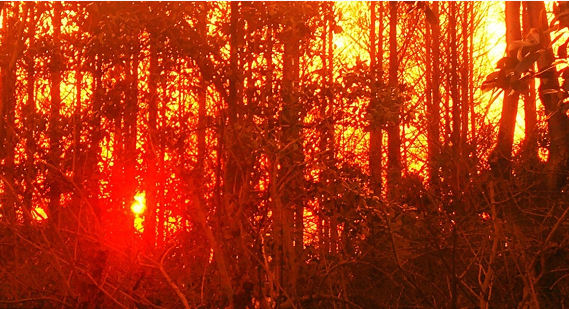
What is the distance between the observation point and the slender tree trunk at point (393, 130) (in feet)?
22.9

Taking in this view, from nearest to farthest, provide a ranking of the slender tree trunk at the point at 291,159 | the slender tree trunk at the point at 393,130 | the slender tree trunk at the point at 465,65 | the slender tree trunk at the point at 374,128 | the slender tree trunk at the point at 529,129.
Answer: the slender tree trunk at the point at 291,159 < the slender tree trunk at the point at 374,128 < the slender tree trunk at the point at 393,130 < the slender tree trunk at the point at 529,129 < the slender tree trunk at the point at 465,65

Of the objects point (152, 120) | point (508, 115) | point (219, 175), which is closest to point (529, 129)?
point (508, 115)

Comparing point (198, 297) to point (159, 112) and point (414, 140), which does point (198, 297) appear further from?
point (414, 140)

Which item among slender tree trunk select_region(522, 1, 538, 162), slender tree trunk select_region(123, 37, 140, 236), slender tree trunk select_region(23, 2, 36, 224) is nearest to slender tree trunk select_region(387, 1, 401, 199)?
slender tree trunk select_region(522, 1, 538, 162)

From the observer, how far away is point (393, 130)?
486 inches

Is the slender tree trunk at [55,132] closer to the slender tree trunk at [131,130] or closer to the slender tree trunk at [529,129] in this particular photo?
the slender tree trunk at [131,130]

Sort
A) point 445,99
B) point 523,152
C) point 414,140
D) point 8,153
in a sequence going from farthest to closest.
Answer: point 445,99 < point 414,140 < point 523,152 < point 8,153

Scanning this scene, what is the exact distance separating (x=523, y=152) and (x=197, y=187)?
7010mm

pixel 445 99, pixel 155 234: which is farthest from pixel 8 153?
pixel 445 99

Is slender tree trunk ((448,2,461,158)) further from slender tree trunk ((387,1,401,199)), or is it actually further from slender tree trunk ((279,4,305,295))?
slender tree trunk ((279,4,305,295))

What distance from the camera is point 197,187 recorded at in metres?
6.04

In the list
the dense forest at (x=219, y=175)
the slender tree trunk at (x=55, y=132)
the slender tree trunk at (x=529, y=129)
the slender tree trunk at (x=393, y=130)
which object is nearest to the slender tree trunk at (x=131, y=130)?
the dense forest at (x=219, y=175)

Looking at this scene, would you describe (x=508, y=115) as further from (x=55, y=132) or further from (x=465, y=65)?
(x=465, y=65)

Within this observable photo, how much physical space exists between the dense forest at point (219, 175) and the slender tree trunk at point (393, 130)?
6 cm
